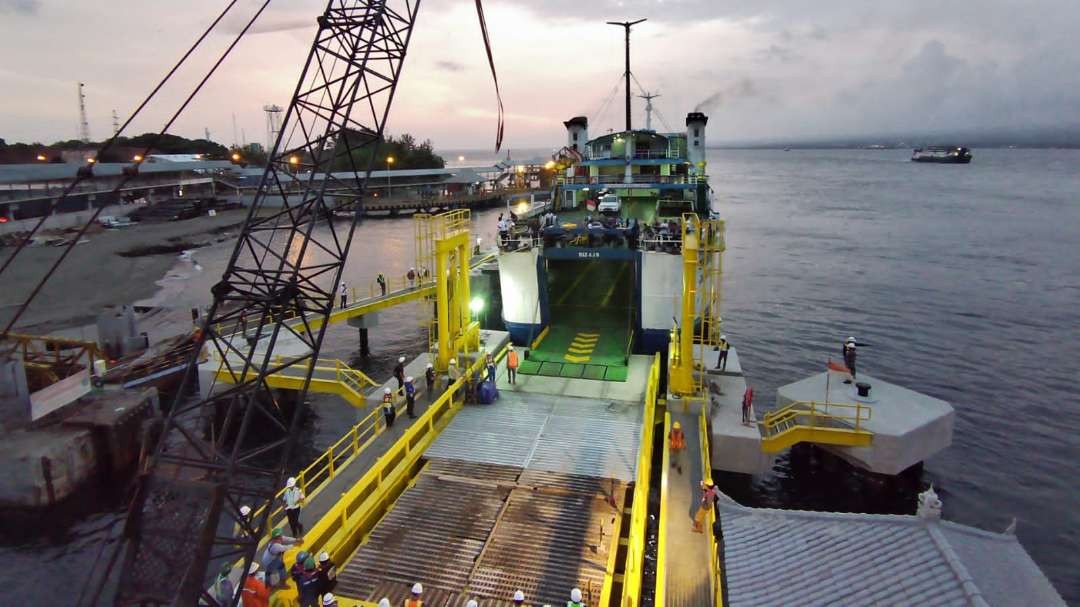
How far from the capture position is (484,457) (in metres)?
15.3

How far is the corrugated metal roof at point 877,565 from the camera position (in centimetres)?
841

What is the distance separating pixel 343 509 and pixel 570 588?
15.3 feet

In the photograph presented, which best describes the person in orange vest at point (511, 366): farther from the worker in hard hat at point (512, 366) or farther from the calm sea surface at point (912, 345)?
the calm sea surface at point (912, 345)

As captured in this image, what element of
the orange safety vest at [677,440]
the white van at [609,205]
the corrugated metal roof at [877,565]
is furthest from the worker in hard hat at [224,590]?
the white van at [609,205]

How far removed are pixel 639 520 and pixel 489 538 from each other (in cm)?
Answer: 288

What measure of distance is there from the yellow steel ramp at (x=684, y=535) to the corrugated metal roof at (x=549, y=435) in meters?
1.04

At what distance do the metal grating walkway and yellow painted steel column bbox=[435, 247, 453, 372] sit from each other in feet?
17.1

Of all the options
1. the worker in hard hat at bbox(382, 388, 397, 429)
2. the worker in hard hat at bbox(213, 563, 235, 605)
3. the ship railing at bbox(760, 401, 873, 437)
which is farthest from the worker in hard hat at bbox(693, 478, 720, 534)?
the worker in hard hat at bbox(213, 563, 235, 605)

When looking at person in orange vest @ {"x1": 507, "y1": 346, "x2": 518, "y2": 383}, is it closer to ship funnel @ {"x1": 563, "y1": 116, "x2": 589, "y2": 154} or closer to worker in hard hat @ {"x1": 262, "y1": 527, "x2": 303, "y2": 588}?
worker in hard hat @ {"x1": 262, "y1": 527, "x2": 303, "y2": 588}

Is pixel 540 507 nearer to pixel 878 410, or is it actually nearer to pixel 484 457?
pixel 484 457

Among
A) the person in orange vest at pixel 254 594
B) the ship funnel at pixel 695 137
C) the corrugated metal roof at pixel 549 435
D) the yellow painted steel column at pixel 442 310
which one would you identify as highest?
the ship funnel at pixel 695 137

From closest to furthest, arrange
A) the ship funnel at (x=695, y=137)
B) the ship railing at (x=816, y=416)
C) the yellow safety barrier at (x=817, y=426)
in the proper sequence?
the yellow safety barrier at (x=817, y=426), the ship railing at (x=816, y=416), the ship funnel at (x=695, y=137)

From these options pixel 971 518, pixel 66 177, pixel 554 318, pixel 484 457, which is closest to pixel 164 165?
pixel 66 177

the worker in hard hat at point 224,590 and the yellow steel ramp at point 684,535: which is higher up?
the worker in hard hat at point 224,590
